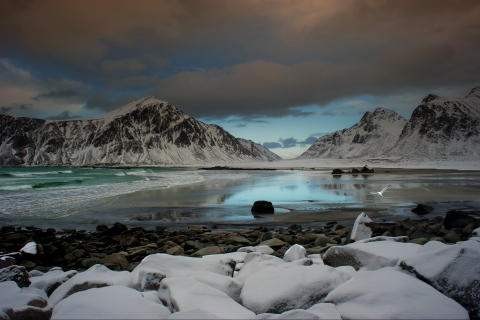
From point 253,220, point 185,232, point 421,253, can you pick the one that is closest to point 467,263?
point 421,253

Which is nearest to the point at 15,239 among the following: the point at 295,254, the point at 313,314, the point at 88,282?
the point at 88,282

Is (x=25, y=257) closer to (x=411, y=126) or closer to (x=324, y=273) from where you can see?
(x=324, y=273)

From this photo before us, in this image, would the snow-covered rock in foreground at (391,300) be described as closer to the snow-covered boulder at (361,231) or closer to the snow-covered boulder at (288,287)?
the snow-covered boulder at (288,287)

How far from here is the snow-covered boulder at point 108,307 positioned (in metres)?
3.42

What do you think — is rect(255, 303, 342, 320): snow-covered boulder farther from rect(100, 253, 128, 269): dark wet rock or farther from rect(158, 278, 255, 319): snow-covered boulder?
rect(100, 253, 128, 269): dark wet rock

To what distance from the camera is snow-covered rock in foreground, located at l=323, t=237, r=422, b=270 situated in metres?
4.68

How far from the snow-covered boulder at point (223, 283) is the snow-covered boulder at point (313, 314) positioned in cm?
81

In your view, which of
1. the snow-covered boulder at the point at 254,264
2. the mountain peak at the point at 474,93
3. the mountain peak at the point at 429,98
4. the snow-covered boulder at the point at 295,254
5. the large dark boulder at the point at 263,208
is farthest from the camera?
the mountain peak at the point at 429,98

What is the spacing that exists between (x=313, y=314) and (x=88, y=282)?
9.73 feet

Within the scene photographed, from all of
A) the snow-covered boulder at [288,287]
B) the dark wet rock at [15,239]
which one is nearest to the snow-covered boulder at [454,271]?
the snow-covered boulder at [288,287]

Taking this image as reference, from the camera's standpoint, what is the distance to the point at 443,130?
14100 centimetres

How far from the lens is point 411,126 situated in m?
168

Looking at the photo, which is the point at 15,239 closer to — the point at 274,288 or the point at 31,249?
the point at 31,249

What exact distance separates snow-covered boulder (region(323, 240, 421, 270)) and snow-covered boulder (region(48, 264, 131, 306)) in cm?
316
